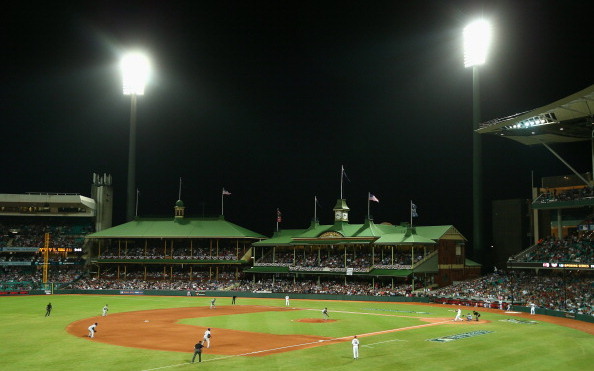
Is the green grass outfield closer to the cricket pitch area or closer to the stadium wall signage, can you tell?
the stadium wall signage

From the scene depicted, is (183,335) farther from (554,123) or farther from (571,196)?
(571,196)

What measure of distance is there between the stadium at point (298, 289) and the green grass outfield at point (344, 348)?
0.17 metres

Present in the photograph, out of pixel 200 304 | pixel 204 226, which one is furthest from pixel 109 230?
pixel 200 304

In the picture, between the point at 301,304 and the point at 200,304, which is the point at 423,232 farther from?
the point at 200,304

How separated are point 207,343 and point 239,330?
359 inches

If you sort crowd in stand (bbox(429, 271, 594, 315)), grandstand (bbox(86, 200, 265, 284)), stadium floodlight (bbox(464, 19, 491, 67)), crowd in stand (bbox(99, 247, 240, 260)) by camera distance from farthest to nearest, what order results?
crowd in stand (bbox(99, 247, 240, 260))
grandstand (bbox(86, 200, 265, 284))
stadium floodlight (bbox(464, 19, 491, 67))
crowd in stand (bbox(429, 271, 594, 315))

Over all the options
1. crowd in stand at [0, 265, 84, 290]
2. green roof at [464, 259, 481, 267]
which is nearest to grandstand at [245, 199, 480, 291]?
green roof at [464, 259, 481, 267]

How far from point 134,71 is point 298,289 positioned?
158ft

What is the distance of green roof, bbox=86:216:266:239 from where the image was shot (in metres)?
91.8

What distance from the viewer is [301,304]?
2613 inches

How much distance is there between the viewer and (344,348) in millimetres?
33062

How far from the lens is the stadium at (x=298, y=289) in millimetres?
32000

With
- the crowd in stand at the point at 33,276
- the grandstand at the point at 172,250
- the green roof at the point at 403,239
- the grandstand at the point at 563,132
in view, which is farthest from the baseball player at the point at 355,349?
the crowd in stand at the point at 33,276

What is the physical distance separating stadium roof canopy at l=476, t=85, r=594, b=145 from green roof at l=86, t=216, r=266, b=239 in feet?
161
